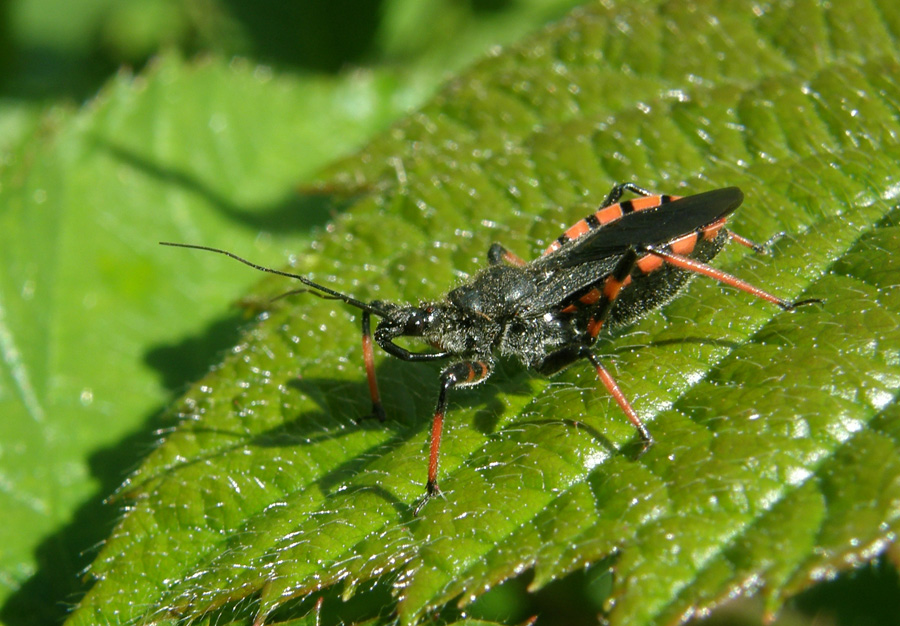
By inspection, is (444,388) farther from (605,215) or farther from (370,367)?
(605,215)

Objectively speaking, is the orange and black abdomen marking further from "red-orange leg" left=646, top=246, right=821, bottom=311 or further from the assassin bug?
"red-orange leg" left=646, top=246, right=821, bottom=311

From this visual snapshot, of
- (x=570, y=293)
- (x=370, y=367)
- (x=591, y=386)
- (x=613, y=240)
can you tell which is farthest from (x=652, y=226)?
(x=370, y=367)

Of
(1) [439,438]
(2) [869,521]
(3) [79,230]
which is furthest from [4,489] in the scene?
(2) [869,521]

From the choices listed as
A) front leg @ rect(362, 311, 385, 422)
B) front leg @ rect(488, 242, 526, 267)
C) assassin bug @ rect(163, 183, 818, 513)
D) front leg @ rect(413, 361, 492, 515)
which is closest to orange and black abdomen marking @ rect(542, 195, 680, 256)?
assassin bug @ rect(163, 183, 818, 513)

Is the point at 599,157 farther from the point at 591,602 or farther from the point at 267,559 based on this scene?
the point at 267,559

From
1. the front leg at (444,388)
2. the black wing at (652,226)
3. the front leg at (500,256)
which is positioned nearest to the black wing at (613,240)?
the black wing at (652,226)

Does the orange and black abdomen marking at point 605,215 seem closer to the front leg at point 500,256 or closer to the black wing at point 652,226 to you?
the black wing at point 652,226

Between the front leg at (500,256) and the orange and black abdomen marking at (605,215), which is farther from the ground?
the front leg at (500,256)

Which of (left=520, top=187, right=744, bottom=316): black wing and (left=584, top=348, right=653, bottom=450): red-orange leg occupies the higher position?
(left=520, top=187, right=744, bottom=316): black wing
